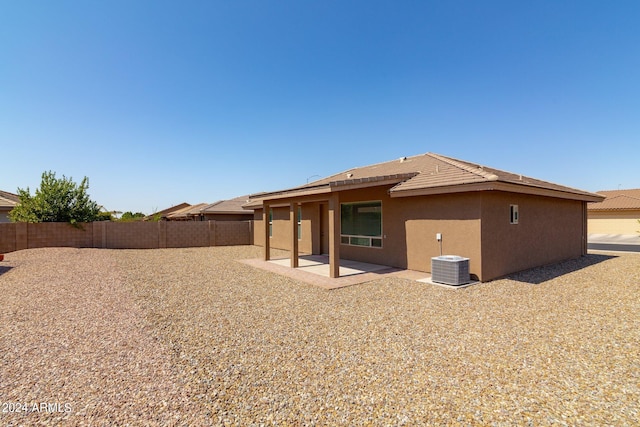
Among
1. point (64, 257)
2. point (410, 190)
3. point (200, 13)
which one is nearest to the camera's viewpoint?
point (410, 190)

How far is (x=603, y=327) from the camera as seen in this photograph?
4.90 metres

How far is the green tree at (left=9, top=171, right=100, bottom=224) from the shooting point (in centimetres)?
1666

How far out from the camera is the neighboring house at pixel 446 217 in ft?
27.1

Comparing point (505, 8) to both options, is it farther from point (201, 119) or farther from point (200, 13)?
point (201, 119)

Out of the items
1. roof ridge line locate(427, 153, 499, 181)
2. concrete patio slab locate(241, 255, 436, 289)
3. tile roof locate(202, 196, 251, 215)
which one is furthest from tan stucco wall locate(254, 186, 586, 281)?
tile roof locate(202, 196, 251, 215)

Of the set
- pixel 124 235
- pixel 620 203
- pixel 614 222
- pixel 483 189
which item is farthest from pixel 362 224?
pixel 620 203

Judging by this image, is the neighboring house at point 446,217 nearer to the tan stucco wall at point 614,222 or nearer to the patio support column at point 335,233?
the patio support column at point 335,233

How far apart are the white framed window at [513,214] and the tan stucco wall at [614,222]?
87.7 feet

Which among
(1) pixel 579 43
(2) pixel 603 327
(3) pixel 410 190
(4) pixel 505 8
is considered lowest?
(2) pixel 603 327

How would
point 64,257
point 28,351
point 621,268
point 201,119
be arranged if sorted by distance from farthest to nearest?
point 201,119 < point 64,257 < point 621,268 < point 28,351

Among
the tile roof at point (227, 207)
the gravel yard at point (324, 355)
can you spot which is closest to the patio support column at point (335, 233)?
the gravel yard at point (324, 355)

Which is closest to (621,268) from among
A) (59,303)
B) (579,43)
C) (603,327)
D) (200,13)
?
(603,327)

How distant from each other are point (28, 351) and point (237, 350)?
3012 millimetres

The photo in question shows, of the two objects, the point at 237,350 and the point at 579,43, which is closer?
the point at 237,350
